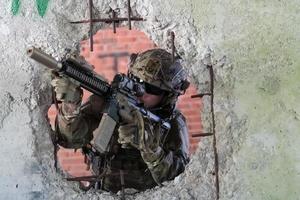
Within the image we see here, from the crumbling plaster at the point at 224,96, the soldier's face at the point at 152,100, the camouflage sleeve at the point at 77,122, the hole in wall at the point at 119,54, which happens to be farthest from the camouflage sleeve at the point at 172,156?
the hole in wall at the point at 119,54

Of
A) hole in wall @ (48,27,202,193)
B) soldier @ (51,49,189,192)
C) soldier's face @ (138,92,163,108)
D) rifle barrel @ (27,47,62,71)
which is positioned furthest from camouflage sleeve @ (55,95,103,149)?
hole in wall @ (48,27,202,193)

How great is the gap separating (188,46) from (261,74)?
0.98 ft

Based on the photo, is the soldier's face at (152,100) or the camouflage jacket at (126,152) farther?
the soldier's face at (152,100)

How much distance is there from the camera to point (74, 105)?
2.47 m

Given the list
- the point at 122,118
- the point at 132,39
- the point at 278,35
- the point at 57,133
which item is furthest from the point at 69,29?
the point at 132,39

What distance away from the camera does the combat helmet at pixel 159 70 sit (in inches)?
120

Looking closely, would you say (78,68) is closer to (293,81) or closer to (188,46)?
(188,46)

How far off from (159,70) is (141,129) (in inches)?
24.9

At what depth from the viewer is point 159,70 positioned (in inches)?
121

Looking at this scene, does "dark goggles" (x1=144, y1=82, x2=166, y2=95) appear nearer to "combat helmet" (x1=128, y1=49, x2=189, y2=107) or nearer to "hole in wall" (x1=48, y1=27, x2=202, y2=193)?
"combat helmet" (x1=128, y1=49, x2=189, y2=107)

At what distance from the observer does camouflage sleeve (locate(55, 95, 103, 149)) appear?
261 cm

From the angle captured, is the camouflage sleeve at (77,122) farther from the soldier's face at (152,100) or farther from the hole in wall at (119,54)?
the hole in wall at (119,54)

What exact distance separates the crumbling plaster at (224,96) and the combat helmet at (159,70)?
28.6 inches

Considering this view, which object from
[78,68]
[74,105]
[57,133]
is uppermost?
[78,68]
